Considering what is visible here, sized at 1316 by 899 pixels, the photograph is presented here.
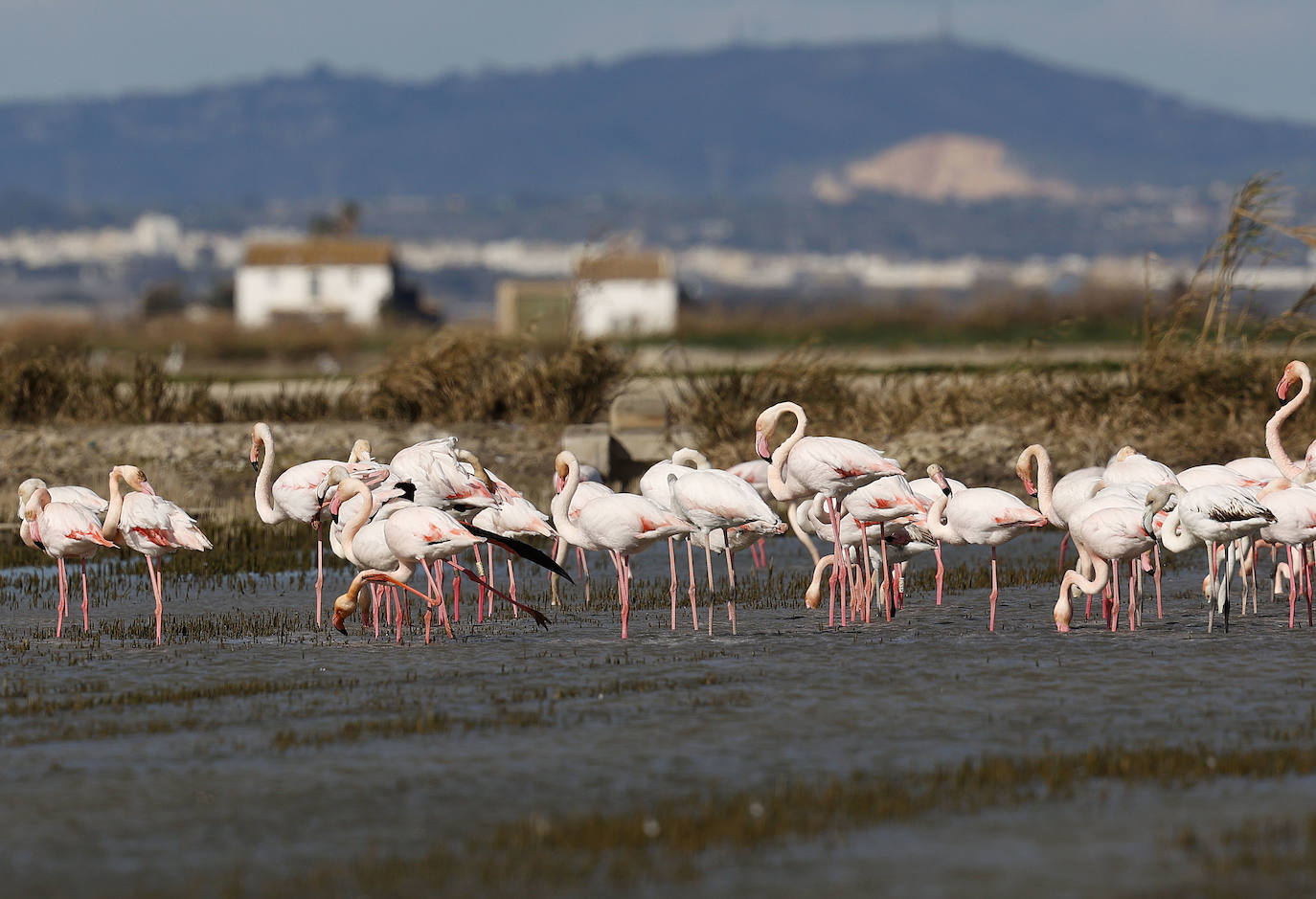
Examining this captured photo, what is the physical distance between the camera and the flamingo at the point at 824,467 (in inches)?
419

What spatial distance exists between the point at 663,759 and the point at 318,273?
603ft

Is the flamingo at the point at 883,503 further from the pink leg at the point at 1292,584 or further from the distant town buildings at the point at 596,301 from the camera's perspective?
the distant town buildings at the point at 596,301

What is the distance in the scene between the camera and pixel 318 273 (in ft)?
612

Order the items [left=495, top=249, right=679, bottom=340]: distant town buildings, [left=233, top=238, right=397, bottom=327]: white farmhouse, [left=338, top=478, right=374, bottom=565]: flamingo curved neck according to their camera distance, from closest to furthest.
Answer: [left=338, top=478, right=374, bottom=565]: flamingo curved neck → [left=495, top=249, right=679, bottom=340]: distant town buildings → [left=233, top=238, right=397, bottom=327]: white farmhouse

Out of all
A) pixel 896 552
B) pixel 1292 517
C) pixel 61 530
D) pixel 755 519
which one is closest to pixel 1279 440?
pixel 1292 517

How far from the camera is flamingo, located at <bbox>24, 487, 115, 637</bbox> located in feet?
35.2

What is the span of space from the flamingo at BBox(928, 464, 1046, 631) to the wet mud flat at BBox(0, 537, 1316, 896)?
0.52m

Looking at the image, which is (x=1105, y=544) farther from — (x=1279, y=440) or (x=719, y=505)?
(x=1279, y=440)

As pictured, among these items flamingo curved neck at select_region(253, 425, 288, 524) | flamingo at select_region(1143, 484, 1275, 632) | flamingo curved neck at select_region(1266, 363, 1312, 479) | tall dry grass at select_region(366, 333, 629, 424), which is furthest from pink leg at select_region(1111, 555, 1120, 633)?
tall dry grass at select_region(366, 333, 629, 424)

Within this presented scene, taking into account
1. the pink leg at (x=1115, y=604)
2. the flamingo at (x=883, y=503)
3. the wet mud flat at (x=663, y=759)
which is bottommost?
the wet mud flat at (x=663, y=759)

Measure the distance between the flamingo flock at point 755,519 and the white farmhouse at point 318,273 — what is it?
16404 cm

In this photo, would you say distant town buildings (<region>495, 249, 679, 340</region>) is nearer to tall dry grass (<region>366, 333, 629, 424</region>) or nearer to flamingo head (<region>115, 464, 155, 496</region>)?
tall dry grass (<region>366, 333, 629, 424</region>)

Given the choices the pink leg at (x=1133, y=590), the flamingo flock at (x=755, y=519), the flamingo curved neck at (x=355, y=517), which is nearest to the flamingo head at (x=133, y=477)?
the flamingo flock at (x=755, y=519)

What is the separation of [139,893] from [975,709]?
12.7 feet
